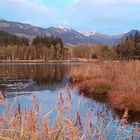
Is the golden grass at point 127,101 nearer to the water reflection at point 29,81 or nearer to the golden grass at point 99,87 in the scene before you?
the golden grass at point 99,87

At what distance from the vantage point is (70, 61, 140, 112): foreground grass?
18.6m

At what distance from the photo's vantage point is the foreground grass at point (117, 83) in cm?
1859

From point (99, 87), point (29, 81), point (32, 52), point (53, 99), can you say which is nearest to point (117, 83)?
point (99, 87)

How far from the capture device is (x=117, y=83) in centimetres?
2492

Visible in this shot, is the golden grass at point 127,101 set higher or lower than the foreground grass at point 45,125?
lower

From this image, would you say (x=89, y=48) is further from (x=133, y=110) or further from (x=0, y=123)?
(x=0, y=123)

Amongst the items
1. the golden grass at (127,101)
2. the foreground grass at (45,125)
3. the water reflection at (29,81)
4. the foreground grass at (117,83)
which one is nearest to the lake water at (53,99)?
the water reflection at (29,81)

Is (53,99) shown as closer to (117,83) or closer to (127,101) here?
(117,83)

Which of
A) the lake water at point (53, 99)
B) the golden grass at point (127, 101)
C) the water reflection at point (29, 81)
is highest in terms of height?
the golden grass at point (127, 101)

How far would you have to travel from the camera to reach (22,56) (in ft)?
522

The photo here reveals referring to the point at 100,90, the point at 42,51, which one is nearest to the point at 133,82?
the point at 100,90

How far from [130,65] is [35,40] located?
159 meters

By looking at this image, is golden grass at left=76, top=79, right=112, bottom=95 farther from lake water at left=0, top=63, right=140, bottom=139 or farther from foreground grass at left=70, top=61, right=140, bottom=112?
lake water at left=0, top=63, right=140, bottom=139

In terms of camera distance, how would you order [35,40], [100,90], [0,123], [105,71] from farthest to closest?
1. [35,40]
2. [105,71]
3. [100,90]
4. [0,123]
